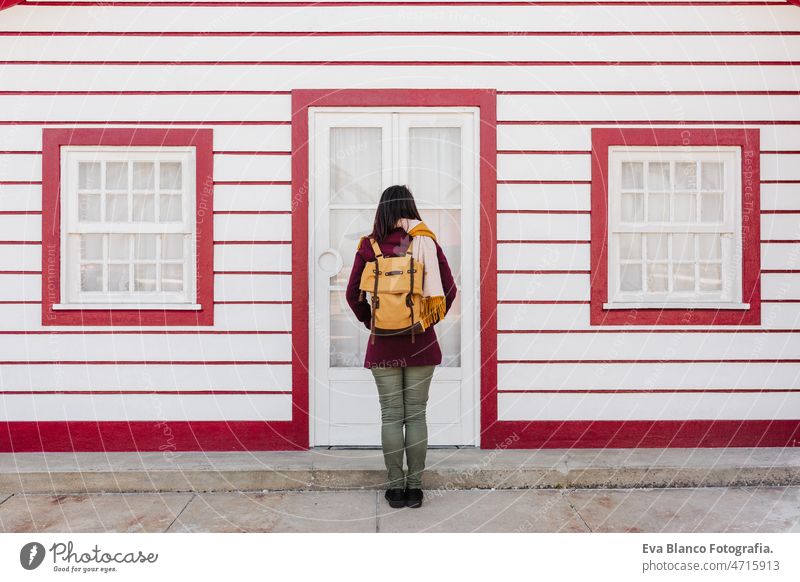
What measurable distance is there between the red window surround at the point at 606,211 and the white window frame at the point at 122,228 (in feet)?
9.48

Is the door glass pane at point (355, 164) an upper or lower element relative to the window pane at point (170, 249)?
upper

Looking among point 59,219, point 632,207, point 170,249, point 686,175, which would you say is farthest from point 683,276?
point 59,219

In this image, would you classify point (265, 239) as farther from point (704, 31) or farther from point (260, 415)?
point (704, 31)

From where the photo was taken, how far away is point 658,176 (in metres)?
5.90

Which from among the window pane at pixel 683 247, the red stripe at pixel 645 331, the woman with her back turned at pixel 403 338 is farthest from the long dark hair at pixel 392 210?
the window pane at pixel 683 247

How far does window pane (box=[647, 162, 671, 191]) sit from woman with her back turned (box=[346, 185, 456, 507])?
2.01 m

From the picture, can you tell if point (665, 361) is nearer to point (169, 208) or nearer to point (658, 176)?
point (658, 176)

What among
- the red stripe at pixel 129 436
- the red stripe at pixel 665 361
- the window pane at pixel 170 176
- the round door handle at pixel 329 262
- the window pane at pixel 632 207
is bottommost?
the red stripe at pixel 129 436

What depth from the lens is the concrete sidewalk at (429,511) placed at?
14.9 feet

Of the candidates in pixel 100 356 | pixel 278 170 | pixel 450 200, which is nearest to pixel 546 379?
pixel 450 200

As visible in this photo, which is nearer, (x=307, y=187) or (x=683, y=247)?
(x=307, y=187)

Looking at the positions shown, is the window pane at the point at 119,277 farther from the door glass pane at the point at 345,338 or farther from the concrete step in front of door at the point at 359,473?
the door glass pane at the point at 345,338

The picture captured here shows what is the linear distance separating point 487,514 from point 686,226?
2.64 meters

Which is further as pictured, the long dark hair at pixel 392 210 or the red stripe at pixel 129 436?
the red stripe at pixel 129 436
